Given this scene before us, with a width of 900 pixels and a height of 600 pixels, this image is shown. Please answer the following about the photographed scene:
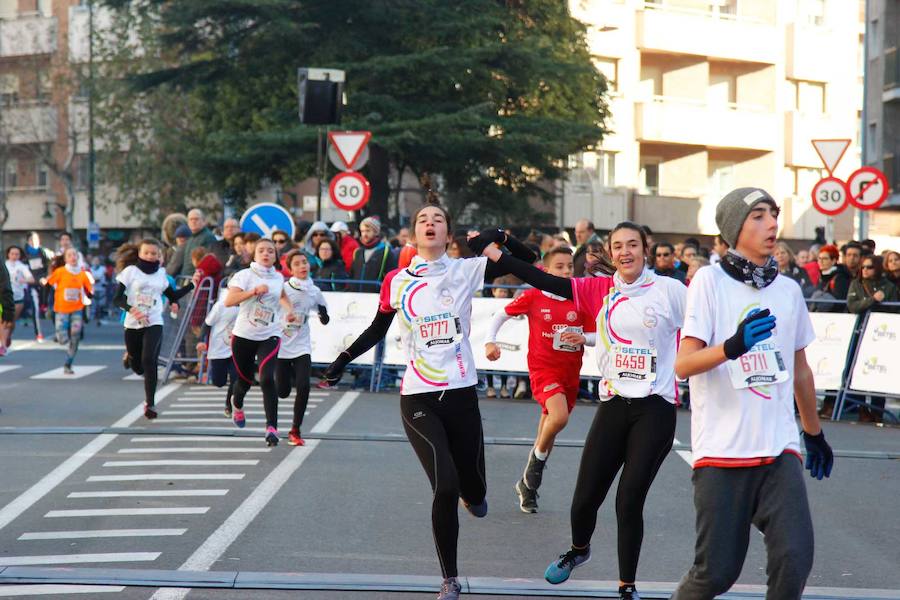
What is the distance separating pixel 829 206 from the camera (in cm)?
2219

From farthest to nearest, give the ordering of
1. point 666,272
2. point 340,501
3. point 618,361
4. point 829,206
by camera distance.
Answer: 1. point 829,206
2. point 666,272
3. point 340,501
4. point 618,361

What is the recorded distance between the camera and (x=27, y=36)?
211 ft

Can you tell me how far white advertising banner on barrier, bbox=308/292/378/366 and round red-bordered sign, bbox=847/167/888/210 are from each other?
6.89m

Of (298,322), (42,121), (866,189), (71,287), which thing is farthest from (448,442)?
(42,121)

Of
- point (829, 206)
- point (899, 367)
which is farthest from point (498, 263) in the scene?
point (829, 206)

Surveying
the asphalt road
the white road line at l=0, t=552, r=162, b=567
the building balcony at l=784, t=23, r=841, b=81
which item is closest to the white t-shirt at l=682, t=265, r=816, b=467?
the asphalt road

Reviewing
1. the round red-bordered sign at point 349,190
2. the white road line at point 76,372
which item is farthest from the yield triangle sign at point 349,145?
the white road line at point 76,372

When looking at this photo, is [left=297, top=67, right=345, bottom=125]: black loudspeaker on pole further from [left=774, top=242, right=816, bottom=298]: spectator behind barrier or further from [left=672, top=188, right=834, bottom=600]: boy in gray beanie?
[left=672, top=188, right=834, bottom=600]: boy in gray beanie

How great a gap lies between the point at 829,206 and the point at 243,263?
8192mm

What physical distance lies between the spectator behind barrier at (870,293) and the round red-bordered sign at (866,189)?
4631mm

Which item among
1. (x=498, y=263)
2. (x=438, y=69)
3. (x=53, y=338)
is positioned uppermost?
(x=438, y=69)

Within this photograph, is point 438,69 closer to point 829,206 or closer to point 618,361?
point 829,206

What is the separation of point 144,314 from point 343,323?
4.65 m

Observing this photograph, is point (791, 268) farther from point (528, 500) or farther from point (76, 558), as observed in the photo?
point (76, 558)
